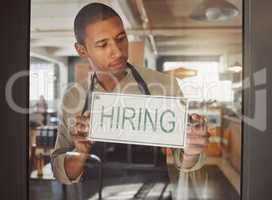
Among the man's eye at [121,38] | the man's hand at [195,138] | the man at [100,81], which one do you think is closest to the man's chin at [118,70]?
the man at [100,81]

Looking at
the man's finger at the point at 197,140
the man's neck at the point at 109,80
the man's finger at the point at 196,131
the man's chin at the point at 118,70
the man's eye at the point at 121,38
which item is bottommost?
the man's finger at the point at 197,140

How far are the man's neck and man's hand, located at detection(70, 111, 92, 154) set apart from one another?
0.13m

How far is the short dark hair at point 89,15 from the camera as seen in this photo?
119cm

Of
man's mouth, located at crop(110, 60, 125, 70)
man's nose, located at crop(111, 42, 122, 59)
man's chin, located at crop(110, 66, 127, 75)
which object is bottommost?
man's chin, located at crop(110, 66, 127, 75)

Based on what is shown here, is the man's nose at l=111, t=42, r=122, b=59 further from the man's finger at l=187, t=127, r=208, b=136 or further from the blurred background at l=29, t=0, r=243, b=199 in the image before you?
the man's finger at l=187, t=127, r=208, b=136

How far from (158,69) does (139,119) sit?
0.71 ft

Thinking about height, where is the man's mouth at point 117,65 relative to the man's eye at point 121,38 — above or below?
below

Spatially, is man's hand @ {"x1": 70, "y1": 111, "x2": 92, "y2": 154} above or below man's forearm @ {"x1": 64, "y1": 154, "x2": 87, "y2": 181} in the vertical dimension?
above

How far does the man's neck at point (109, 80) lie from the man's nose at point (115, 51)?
77mm

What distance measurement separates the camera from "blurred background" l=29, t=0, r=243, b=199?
116 centimetres

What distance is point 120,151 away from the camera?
3.91ft

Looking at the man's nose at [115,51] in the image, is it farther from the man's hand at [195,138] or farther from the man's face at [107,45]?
the man's hand at [195,138]

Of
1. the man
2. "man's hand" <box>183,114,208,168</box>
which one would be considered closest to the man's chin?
the man

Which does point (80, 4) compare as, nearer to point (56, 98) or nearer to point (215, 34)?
point (56, 98)
